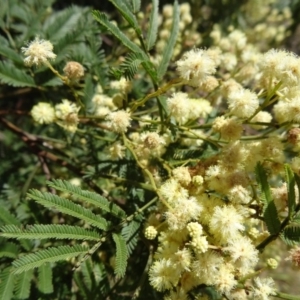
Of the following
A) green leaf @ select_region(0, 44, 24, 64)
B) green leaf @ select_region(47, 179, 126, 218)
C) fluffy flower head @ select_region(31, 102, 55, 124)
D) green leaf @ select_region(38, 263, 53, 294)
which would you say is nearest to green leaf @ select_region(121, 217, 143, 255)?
green leaf @ select_region(47, 179, 126, 218)

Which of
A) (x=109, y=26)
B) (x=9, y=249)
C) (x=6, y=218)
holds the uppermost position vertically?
(x=109, y=26)

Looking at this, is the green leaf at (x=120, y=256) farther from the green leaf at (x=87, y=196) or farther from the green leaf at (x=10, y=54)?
the green leaf at (x=10, y=54)

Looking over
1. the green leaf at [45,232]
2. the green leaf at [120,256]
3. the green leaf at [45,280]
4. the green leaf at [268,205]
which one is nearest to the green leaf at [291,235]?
the green leaf at [268,205]

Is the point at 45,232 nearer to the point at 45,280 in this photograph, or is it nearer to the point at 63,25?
the point at 45,280

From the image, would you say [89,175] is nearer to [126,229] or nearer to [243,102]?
[126,229]

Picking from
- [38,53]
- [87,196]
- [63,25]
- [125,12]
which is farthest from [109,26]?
[63,25]

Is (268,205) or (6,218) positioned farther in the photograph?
(6,218)
